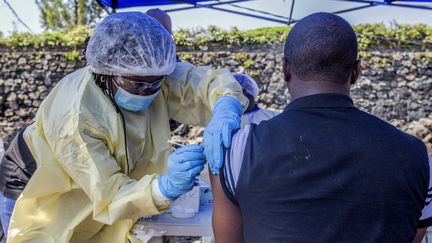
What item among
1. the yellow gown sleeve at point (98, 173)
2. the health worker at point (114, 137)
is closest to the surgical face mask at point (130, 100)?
the health worker at point (114, 137)

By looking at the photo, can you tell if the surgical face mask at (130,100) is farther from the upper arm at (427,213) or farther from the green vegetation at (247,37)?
the green vegetation at (247,37)

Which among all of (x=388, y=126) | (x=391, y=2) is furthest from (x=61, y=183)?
(x=391, y=2)

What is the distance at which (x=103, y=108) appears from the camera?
1525 millimetres

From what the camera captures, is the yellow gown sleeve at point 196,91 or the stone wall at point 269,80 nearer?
the yellow gown sleeve at point 196,91

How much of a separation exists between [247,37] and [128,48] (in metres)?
6.06

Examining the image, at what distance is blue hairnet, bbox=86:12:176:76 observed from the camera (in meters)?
1.49

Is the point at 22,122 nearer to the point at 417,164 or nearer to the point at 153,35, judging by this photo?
the point at 153,35

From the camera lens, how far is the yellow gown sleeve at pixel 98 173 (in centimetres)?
135

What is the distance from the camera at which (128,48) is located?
4.90 feet

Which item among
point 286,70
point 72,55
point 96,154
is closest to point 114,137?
point 96,154

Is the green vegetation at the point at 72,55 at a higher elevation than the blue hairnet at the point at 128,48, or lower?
lower

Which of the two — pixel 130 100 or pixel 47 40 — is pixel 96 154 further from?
pixel 47 40

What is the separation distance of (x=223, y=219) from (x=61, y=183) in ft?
2.49

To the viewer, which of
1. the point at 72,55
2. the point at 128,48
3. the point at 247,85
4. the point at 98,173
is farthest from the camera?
the point at 72,55
